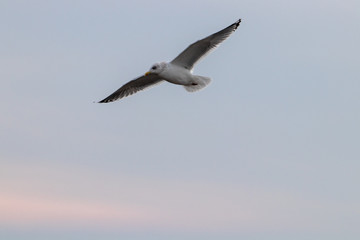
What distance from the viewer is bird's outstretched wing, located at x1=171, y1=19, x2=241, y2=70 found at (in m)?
21.9

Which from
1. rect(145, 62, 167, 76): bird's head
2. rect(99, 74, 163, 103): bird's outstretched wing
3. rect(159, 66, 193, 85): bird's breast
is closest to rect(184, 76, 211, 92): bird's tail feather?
rect(159, 66, 193, 85): bird's breast

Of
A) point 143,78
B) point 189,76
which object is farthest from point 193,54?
point 143,78

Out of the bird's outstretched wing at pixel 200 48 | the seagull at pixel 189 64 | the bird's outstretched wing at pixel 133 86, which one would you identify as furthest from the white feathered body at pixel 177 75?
the bird's outstretched wing at pixel 133 86

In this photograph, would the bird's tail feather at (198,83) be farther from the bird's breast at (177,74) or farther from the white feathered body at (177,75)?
the bird's breast at (177,74)

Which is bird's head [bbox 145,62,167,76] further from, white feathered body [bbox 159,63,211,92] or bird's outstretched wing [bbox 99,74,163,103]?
bird's outstretched wing [bbox 99,74,163,103]

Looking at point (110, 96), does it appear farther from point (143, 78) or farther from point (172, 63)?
point (172, 63)

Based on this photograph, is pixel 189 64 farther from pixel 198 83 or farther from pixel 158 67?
pixel 158 67

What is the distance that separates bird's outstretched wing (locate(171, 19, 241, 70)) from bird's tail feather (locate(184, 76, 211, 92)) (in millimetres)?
369

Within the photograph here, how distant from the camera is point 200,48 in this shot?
72.5 feet

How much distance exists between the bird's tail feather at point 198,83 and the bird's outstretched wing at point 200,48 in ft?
1.21

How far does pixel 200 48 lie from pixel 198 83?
101cm

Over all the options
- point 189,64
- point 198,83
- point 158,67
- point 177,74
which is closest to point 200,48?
point 189,64

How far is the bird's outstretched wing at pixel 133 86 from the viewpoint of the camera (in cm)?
2397

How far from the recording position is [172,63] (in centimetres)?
2227
